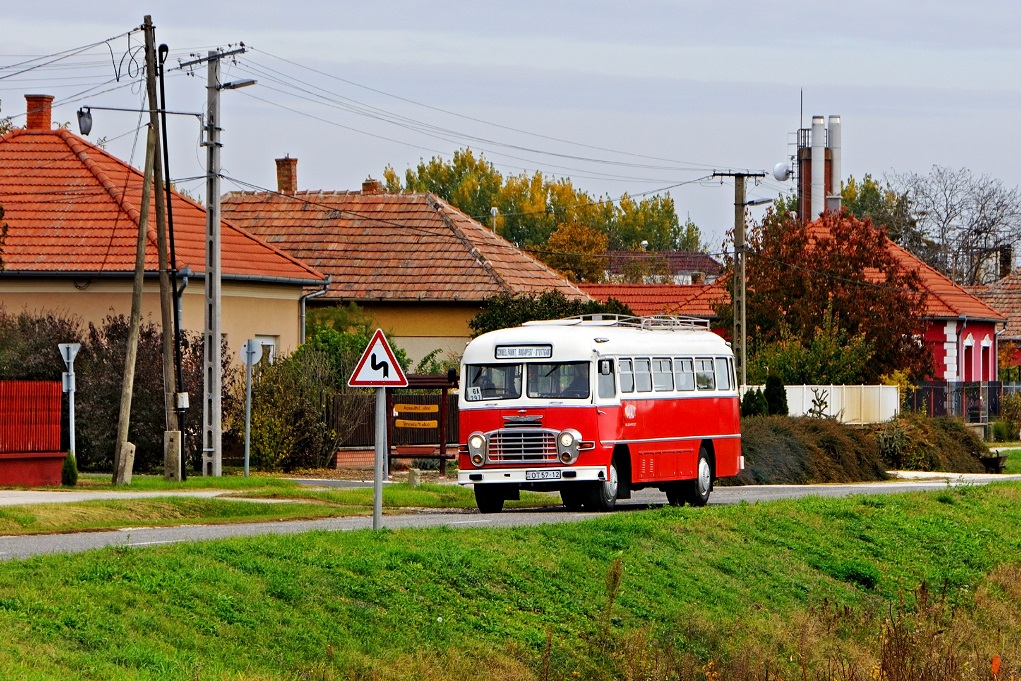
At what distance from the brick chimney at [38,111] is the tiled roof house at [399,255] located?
9889 mm

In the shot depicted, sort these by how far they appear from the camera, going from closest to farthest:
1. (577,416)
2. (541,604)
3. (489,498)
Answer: (541,604) < (577,416) < (489,498)

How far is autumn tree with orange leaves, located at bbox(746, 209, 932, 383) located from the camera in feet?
174

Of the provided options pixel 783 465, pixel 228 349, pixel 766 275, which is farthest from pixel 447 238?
pixel 783 465

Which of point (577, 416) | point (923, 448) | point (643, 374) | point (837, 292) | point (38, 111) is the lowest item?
point (923, 448)

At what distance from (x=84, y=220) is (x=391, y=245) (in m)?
15.0

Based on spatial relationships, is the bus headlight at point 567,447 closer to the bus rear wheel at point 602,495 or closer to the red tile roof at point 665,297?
the bus rear wheel at point 602,495

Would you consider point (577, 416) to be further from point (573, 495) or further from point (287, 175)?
point (287, 175)

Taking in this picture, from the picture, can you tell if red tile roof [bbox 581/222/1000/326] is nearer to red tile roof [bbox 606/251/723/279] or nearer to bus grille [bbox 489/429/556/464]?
bus grille [bbox 489/429/556/464]

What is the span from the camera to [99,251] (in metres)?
39.7

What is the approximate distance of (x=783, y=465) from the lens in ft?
125

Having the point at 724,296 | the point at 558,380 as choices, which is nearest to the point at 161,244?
the point at 558,380

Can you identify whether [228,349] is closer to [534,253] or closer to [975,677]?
[975,677]

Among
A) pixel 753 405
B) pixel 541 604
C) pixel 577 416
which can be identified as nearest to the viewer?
pixel 541 604

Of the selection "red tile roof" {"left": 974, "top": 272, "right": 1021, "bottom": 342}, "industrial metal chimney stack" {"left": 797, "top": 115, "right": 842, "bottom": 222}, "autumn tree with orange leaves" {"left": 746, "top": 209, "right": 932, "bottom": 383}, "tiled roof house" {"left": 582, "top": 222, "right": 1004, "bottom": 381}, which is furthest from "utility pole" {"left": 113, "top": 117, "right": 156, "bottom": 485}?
"red tile roof" {"left": 974, "top": 272, "right": 1021, "bottom": 342}
